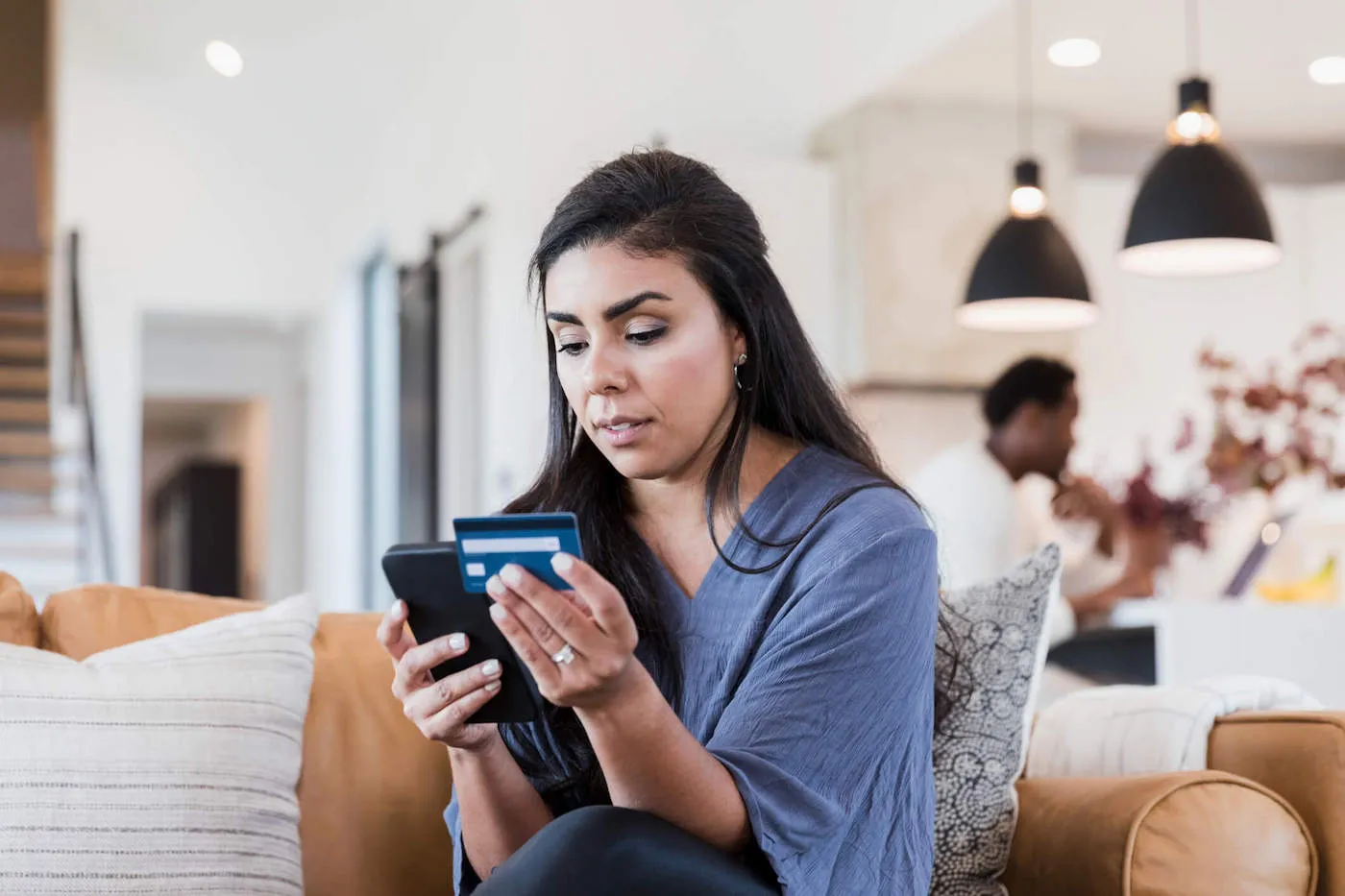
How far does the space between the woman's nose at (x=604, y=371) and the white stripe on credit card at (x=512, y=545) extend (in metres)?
0.28

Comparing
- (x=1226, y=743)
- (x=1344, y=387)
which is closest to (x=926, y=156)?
(x=1344, y=387)

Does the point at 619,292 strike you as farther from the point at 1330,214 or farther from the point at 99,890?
the point at 1330,214

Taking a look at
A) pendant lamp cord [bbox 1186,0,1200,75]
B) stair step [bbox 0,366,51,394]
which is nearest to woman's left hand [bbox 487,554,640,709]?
pendant lamp cord [bbox 1186,0,1200,75]

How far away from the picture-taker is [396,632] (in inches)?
54.1

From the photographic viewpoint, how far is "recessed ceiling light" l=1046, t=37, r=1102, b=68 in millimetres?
4605

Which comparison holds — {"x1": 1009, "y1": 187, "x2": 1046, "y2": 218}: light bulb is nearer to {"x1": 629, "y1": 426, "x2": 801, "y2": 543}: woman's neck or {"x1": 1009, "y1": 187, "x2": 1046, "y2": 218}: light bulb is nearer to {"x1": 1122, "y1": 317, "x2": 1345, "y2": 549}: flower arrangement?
{"x1": 1122, "y1": 317, "x2": 1345, "y2": 549}: flower arrangement

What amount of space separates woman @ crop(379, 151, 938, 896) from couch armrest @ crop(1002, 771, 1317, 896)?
22 centimetres

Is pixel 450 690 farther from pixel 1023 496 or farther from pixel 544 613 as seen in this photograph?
pixel 1023 496

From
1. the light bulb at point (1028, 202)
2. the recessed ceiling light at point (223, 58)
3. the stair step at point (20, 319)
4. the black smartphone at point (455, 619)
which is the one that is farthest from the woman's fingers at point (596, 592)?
the stair step at point (20, 319)

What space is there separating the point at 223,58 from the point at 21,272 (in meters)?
2.19

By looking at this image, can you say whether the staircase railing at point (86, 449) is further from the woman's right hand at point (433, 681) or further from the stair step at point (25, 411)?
the woman's right hand at point (433, 681)

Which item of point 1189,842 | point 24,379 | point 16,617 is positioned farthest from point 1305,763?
point 24,379

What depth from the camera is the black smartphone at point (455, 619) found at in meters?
1.31

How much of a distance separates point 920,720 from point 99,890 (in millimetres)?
881
